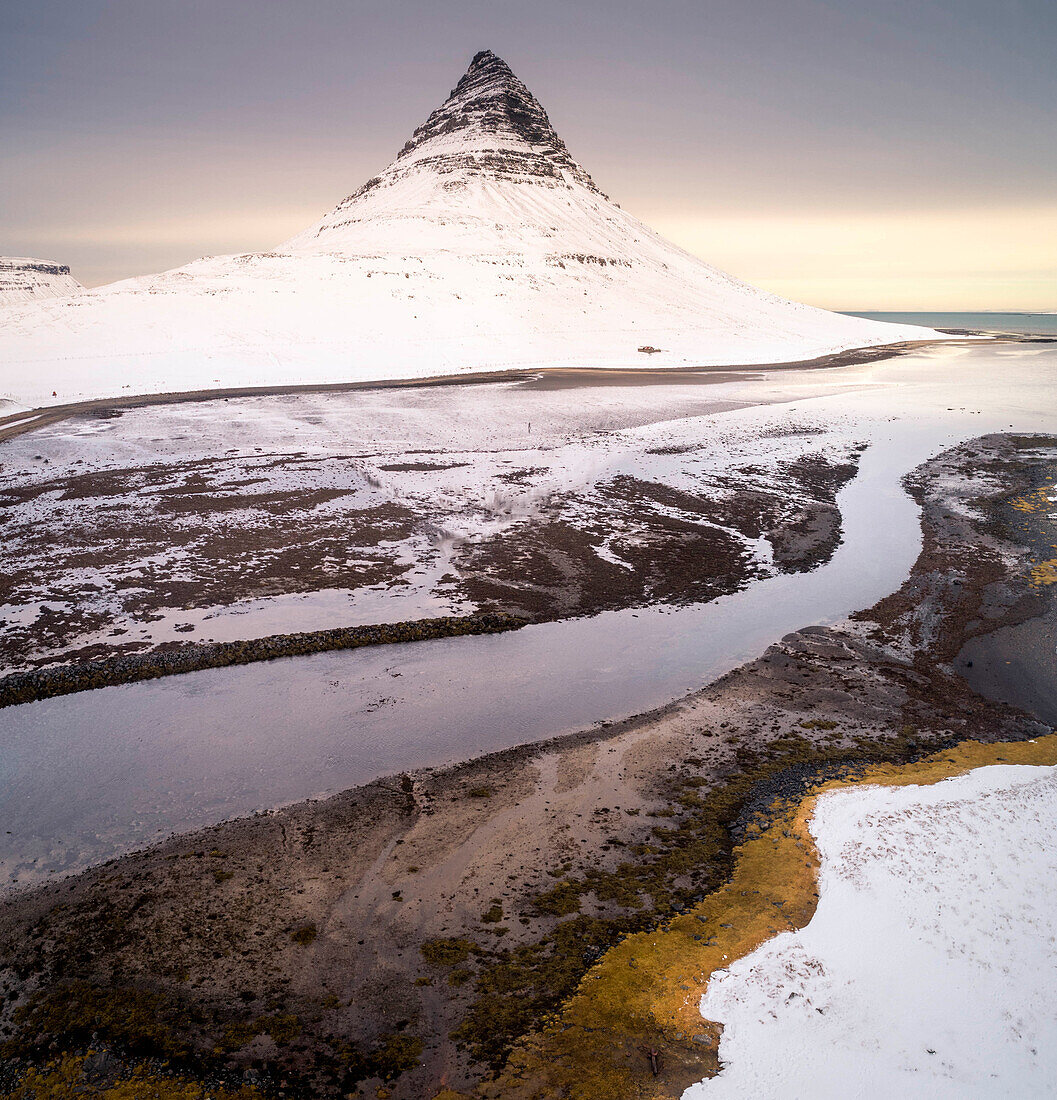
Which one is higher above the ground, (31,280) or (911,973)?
(31,280)

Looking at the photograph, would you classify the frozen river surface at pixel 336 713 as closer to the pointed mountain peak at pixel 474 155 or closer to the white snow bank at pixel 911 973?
the white snow bank at pixel 911 973

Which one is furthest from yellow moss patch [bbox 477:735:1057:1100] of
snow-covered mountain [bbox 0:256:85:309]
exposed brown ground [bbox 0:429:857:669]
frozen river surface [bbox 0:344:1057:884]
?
snow-covered mountain [bbox 0:256:85:309]

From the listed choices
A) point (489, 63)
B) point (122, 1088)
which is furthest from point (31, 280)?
point (122, 1088)

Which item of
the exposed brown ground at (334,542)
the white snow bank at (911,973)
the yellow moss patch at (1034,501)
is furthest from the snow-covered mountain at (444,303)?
the white snow bank at (911,973)

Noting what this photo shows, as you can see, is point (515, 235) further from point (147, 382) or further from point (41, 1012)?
point (41, 1012)

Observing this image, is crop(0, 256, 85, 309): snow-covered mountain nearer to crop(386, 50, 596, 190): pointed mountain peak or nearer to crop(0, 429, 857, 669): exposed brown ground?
crop(386, 50, 596, 190): pointed mountain peak

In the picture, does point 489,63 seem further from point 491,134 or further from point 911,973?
point 911,973
